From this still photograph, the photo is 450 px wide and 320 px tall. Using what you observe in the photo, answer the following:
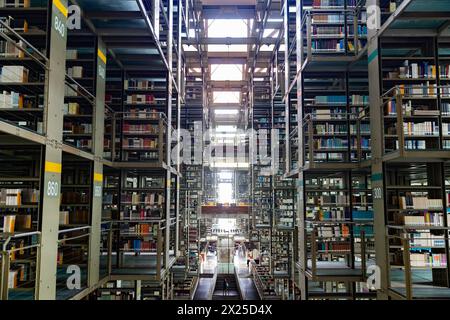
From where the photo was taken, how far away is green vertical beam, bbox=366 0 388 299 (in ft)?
15.8

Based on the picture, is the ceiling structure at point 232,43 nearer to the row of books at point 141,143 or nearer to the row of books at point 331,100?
the row of books at point 331,100

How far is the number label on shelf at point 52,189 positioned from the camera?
139 inches

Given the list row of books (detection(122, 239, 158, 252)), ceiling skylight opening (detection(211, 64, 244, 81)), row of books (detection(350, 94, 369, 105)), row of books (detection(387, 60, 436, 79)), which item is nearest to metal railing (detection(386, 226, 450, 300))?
row of books (detection(387, 60, 436, 79))

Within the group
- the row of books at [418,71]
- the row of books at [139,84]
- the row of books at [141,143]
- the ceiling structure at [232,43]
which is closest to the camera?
the row of books at [418,71]

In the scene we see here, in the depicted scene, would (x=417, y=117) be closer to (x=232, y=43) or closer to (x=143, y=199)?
(x=143, y=199)

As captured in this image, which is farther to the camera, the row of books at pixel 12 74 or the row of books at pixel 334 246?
the row of books at pixel 334 246

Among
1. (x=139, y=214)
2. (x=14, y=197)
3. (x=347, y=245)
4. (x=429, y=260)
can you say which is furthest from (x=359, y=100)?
(x=14, y=197)

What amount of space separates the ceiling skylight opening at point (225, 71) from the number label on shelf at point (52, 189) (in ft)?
45.6

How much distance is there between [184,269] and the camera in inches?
430

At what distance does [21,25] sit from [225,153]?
15754 millimetres

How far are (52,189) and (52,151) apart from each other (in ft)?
1.22

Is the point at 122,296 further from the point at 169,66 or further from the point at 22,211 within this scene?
A: the point at 169,66

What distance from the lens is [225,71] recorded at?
17.4 metres

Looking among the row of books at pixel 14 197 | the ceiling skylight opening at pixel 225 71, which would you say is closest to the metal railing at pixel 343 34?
the row of books at pixel 14 197
